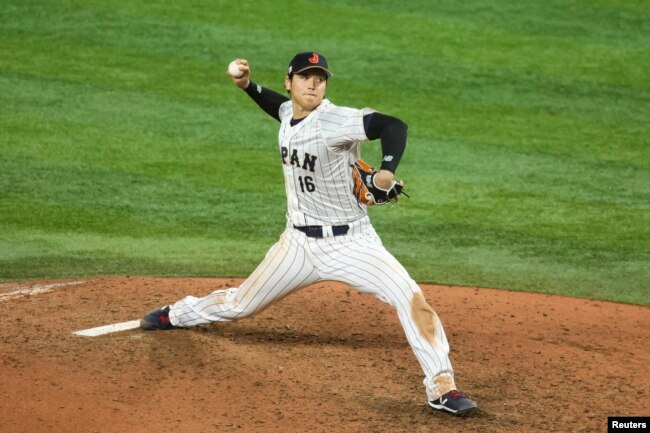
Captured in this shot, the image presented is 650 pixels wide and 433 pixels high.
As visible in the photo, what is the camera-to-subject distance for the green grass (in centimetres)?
867

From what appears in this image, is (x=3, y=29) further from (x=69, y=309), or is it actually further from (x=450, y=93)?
(x=69, y=309)

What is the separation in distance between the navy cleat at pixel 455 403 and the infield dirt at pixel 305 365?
5 centimetres

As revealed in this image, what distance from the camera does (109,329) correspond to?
21.3 ft

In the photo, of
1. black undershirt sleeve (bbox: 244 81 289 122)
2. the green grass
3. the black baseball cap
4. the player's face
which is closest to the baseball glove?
the player's face

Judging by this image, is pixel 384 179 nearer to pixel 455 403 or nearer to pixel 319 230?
pixel 319 230

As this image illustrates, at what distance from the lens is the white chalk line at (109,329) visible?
6.41 meters

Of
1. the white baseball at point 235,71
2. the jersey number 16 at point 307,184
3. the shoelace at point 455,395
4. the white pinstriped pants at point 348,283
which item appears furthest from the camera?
the white baseball at point 235,71

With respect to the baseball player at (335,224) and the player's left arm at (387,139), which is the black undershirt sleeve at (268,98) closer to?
the baseball player at (335,224)

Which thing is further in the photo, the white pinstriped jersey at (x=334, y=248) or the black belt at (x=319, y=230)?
the black belt at (x=319, y=230)

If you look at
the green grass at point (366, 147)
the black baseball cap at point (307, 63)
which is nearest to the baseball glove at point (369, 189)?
the black baseball cap at point (307, 63)

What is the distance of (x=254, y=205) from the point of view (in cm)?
953

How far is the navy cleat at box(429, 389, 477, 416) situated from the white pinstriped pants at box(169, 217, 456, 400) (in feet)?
0.12

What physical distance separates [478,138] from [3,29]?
5.67 m

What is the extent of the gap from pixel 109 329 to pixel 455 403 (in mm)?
2134
